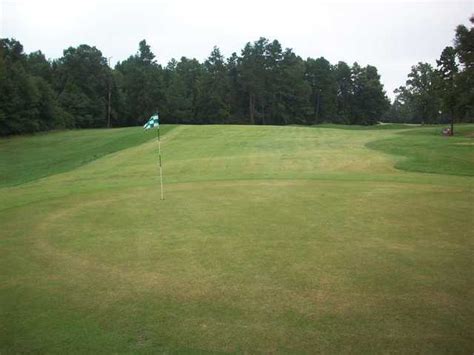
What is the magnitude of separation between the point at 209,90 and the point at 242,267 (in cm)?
8535

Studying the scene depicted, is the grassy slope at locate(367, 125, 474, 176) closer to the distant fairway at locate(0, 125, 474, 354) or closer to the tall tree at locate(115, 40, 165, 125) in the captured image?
the distant fairway at locate(0, 125, 474, 354)

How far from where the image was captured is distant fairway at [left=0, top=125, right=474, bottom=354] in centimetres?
588

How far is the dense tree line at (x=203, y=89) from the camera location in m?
75.7

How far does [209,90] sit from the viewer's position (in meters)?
91.4

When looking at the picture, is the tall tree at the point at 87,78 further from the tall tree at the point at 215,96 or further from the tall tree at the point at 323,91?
the tall tree at the point at 323,91

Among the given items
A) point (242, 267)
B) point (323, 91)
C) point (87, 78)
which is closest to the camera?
point (242, 267)

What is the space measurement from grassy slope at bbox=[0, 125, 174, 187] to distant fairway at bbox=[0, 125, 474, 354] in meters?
12.0

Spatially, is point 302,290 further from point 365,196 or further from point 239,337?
point 365,196

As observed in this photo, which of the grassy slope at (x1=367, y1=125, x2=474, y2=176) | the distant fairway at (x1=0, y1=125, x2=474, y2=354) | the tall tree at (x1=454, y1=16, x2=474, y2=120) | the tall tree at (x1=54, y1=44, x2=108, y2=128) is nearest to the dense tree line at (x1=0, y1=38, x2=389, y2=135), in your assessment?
the tall tree at (x1=54, y1=44, x2=108, y2=128)

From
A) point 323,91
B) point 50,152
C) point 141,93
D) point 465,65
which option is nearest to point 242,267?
point 50,152

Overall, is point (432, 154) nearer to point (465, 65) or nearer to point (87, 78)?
point (465, 65)

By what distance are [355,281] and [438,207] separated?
23.3 ft

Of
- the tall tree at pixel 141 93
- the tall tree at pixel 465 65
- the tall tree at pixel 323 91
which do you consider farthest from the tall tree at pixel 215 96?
the tall tree at pixel 465 65

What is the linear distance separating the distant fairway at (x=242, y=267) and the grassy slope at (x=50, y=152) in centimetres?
1199
